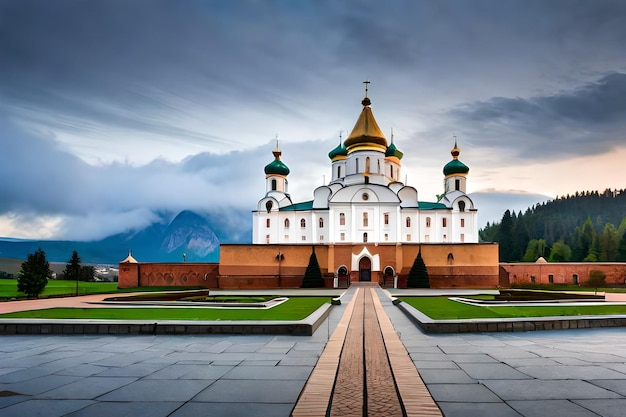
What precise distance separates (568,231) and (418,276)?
7267 centimetres

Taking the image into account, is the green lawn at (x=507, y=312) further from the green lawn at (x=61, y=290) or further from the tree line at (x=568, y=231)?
the tree line at (x=568, y=231)

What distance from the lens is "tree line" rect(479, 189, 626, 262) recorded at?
61.0 metres

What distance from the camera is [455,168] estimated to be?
162 feet

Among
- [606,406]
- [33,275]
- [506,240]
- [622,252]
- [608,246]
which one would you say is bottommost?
[606,406]

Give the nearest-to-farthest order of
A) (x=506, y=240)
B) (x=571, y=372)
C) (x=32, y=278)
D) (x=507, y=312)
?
(x=571, y=372) → (x=507, y=312) → (x=32, y=278) → (x=506, y=240)

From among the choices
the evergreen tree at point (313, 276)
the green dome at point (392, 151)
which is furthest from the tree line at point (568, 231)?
the evergreen tree at point (313, 276)

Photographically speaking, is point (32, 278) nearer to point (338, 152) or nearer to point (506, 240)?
point (338, 152)

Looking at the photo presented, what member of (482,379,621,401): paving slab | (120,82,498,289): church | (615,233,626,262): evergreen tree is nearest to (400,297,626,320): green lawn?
→ (482,379,621,401): paving slab

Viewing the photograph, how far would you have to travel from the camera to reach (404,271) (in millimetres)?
37906

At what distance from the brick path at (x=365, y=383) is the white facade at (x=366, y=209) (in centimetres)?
3323

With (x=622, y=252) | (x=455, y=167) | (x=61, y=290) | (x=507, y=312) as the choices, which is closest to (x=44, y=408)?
(x=507, y=312)

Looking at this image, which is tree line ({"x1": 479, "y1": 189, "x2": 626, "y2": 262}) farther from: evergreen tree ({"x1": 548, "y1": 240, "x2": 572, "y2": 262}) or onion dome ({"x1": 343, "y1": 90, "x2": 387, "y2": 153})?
onion dome ({"x1": 343, "y1": 90, "x2": 387, "y2": 153})

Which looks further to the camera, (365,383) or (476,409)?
(365,383)

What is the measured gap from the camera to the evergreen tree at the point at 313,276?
34594 mm
